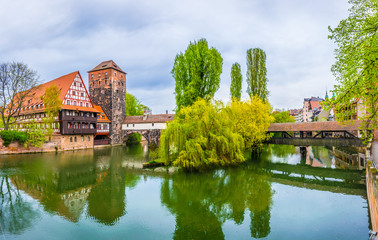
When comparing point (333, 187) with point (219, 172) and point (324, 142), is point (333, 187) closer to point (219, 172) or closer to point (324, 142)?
point (219, 172)

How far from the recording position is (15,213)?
7984 mm

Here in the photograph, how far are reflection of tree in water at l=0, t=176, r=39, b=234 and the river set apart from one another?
0.10 ft

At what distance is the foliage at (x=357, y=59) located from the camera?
21.1ft

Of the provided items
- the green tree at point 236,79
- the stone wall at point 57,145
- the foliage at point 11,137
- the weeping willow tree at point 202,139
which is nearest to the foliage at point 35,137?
the foliage at point 11,137

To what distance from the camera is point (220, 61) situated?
2128 centimetres

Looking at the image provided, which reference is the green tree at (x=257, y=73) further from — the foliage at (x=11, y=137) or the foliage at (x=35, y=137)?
the foliage at (x=11, y=137)

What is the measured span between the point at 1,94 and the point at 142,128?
16730 millimetres

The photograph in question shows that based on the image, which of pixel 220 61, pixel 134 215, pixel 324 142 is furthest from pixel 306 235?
pixel 220 61

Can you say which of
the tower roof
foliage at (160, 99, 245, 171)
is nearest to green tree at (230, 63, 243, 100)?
foliage at (160, 99, 245, 171)

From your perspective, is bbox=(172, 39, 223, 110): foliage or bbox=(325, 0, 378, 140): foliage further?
bbox=(172, 39, 223, 110): foliage

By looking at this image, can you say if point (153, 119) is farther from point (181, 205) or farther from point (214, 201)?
point (181, 205)

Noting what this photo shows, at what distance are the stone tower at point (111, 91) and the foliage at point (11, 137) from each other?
12.3 meters

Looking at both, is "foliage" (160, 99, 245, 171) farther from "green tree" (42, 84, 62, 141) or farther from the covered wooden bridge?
"green tree" (42, 84, 62, 141)

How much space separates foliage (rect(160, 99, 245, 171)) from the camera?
13.4m
